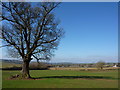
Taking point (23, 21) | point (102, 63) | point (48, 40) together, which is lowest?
point (102, 63)

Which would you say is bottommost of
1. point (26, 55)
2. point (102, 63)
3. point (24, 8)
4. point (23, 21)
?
point (102, 63)

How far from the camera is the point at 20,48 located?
26516 millimetres

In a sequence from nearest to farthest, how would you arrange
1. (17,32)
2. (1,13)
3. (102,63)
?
1. (1,13)
2. (17,32)
3. (102,63)

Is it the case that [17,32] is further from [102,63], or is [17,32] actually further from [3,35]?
[102,63]

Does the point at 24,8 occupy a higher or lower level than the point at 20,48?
higher

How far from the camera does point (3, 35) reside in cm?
2583

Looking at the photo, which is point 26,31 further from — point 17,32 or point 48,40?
point 48,40

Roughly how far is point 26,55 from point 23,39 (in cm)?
289

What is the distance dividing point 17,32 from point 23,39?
5.23 feet

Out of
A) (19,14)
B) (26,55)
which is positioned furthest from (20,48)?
(19,14)

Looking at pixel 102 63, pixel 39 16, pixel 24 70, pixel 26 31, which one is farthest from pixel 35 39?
pixel 102 63

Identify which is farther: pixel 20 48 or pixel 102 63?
pixel 102 63

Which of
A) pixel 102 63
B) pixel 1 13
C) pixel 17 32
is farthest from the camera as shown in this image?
pixel 102 63

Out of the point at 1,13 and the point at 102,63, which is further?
the point at 102,63
